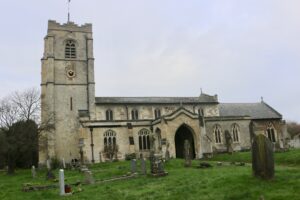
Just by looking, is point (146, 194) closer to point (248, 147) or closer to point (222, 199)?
point (222, 199)

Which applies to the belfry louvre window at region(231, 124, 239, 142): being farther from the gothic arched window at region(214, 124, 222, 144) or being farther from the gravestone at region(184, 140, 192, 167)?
the gravestone at region(184, 140, 192, 167)

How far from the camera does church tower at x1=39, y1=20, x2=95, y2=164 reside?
4156cm

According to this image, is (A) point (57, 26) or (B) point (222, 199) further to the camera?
(A) point (57, 26)

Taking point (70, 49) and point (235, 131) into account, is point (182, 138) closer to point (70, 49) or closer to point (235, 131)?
point (235, 131)

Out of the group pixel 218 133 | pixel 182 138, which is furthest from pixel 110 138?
pixel 218 133

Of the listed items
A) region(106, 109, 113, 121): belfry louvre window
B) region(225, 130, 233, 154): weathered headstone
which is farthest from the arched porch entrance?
region(106, 109, 113, 121): belfry louvre window

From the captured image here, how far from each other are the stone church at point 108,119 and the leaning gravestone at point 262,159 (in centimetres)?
2308

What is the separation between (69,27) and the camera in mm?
46438

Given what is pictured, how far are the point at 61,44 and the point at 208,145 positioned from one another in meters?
25.1

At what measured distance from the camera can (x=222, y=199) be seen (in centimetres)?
1098

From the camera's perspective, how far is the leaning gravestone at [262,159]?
13445 mm

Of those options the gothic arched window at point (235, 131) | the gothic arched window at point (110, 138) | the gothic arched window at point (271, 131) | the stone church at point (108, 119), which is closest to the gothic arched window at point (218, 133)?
the stone church at point (108, 119)

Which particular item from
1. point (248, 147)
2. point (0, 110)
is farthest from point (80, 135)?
point (248, 147)

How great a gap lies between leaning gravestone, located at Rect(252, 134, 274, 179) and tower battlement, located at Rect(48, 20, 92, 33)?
38.1 m
